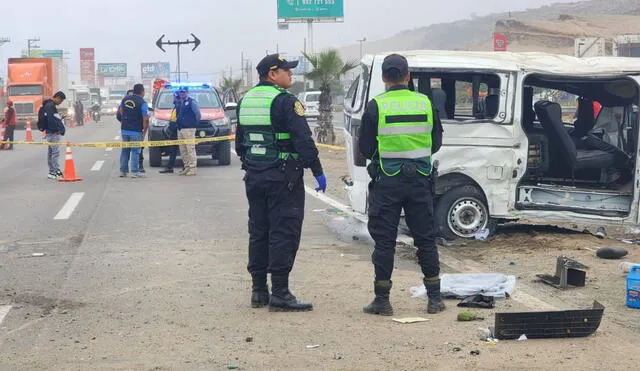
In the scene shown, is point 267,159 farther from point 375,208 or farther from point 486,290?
point 486,290

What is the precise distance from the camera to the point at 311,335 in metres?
6.04

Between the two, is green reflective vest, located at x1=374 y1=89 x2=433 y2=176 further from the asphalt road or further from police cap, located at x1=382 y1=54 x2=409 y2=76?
the asphalt road

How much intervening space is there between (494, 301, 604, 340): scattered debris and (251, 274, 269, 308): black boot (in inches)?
74.3

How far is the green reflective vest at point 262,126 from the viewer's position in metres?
6.64

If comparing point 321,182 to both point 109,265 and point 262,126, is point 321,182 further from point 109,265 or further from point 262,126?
point 109,265

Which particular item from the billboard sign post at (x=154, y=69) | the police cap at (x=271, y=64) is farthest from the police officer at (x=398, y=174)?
the billboard sign post at (x=154, y=69)

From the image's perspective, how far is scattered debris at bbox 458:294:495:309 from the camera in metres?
6.77

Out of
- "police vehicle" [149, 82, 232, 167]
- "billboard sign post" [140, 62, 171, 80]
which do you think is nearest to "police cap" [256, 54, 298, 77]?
"police vehicle" [149, 82, 232, 167]

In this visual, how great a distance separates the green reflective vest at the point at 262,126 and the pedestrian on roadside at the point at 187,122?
1145cm

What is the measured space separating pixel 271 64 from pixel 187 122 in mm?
11767

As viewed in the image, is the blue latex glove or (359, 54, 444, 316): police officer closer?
(359, 54, 444, 316): police officer

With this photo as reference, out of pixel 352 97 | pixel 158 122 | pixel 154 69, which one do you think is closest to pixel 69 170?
pixel 158 122

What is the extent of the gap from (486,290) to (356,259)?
211cm

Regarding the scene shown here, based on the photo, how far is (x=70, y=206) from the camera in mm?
13617
